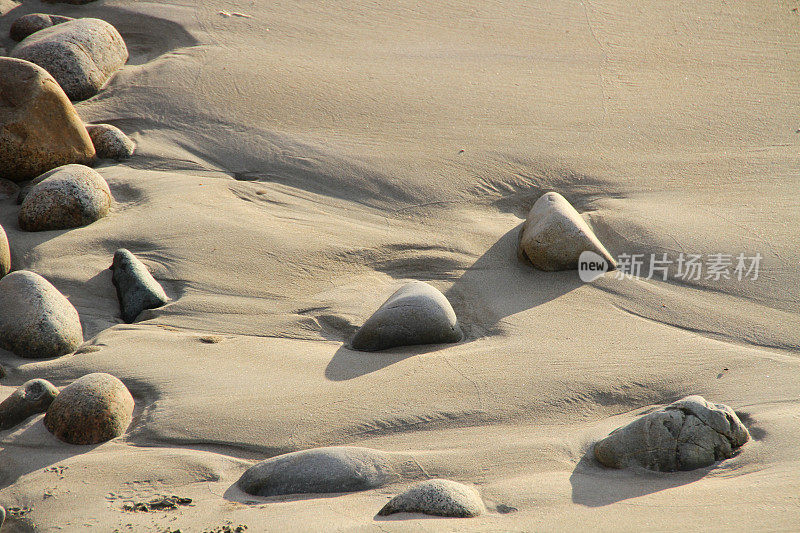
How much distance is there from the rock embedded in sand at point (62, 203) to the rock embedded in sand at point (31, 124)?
1.05ft

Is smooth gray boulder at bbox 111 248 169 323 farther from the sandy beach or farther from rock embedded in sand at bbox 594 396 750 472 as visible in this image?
rock embedded in sand at bbox 594 396 750 472

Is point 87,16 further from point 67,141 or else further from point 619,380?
point 619,380

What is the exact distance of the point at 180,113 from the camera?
13.8 feet

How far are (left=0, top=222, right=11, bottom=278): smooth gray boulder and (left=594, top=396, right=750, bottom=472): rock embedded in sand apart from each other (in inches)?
101

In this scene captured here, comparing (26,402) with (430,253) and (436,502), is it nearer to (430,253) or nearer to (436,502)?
(436,502)

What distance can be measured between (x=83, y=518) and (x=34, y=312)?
3.39 feet

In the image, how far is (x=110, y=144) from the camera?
3879 mm

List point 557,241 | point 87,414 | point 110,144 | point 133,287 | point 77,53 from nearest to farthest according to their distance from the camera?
1. point 87,414
2. point 133,287
3. point 557,241
4. point 110,144
5. point 77,53

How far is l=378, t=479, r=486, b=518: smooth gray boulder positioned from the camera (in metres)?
1.90

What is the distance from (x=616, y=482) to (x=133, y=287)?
6.70 feet

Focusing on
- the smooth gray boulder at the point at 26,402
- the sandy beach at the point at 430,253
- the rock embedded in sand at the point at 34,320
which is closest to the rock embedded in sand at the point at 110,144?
the sandy beach at the point at 430,253

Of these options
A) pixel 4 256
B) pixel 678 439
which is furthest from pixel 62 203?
pixel 678 439

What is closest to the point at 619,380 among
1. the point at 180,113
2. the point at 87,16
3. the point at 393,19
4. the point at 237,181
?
the point at 237,181

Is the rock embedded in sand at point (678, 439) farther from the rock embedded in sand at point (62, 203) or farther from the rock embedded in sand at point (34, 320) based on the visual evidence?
the rock embedded in sand at point (62, 203)
